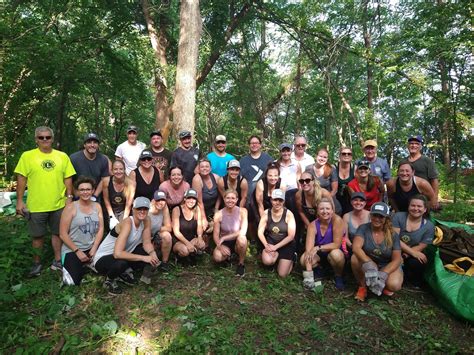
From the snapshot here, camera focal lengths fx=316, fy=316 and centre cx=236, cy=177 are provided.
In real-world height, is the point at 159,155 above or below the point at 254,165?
above

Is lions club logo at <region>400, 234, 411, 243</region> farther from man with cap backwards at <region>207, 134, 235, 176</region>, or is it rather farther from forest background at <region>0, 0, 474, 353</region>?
man with cap backwards at <region>207, 134, 235, 176</region>

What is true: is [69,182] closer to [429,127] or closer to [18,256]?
[18,256]

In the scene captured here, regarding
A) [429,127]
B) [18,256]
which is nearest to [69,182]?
[18,256]

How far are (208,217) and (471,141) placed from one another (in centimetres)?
866

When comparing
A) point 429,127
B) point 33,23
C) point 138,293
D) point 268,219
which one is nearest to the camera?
point 138,293

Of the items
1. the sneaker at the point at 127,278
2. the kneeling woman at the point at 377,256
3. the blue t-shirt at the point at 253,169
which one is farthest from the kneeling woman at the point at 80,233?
the kneeling woman at the point at 377,256

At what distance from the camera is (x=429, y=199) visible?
203 inches

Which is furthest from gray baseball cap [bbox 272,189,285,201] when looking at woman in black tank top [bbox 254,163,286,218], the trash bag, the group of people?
the trash bag

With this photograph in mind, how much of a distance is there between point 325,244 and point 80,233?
3.56 meters

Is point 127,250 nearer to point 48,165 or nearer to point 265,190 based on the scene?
point 48,165

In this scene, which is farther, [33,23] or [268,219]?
[33,23]

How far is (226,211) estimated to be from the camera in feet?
16.9

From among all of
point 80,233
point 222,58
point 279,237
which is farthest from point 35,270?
point 222,58

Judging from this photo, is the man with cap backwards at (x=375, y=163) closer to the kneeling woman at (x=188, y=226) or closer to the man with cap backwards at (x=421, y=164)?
the man with cap backwards at (x=421, y=164)
